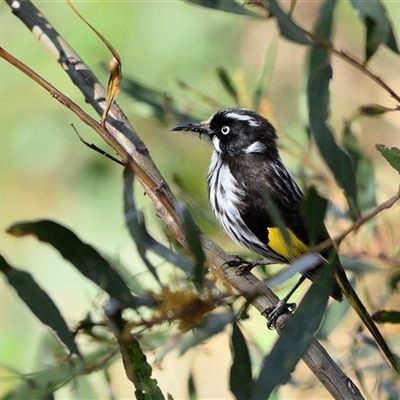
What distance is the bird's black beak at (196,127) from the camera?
8.06ft

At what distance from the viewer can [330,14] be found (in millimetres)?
1635

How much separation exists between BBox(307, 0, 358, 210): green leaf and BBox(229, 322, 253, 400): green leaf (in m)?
0.36

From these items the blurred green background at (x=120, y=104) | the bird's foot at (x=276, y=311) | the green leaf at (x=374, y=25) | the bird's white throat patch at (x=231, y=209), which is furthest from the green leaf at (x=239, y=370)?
the blurred green background at (x=120, y=104)

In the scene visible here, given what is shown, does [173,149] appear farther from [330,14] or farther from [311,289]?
[311,289]

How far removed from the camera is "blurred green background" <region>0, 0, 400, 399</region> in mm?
3787

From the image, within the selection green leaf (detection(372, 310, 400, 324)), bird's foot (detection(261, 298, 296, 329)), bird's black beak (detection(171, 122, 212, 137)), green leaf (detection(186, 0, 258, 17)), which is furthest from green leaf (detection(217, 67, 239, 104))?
green leaf (detection(372, 310, 400, 324))

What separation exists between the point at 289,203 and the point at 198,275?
3.06 feet

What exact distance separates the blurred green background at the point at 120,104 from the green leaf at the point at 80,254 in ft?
7.14

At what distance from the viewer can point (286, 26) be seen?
1.54 metres

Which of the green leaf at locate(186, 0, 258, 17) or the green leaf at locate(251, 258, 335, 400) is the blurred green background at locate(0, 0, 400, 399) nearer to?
the green leaf at locate(186, 0, 258, 17)

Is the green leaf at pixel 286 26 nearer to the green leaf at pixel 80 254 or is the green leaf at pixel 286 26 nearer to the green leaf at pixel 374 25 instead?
the green leaf at pixel 374 25

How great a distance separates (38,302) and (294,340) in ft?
1.53

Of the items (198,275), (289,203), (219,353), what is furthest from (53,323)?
(219,353)

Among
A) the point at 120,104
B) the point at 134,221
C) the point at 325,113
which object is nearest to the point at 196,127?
the point at 325,113
